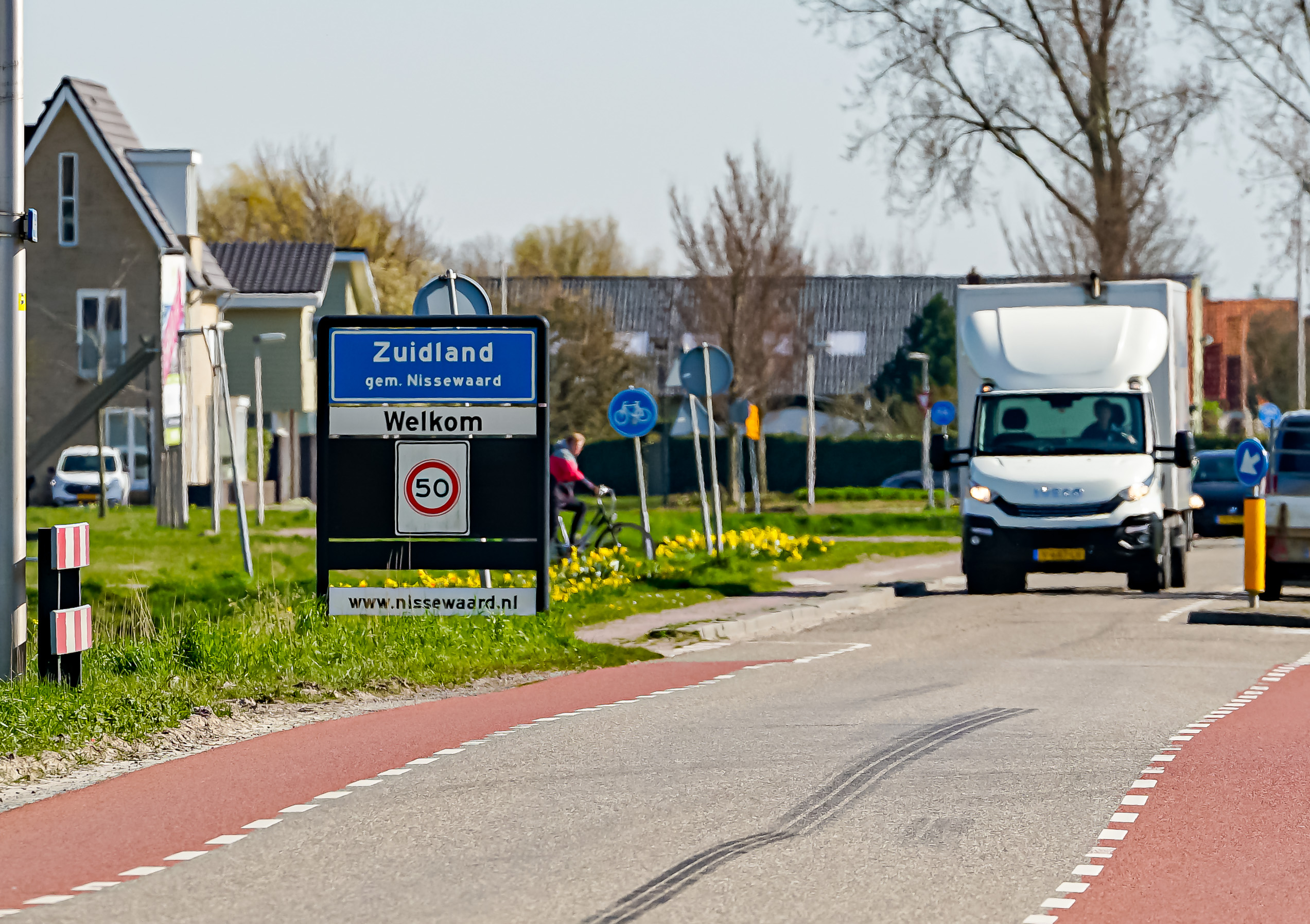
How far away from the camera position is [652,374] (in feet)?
240

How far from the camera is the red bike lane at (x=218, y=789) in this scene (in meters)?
7.23

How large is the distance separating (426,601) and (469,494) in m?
0.94

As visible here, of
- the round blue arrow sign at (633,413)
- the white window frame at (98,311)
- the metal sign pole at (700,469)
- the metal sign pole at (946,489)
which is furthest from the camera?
the white window frame at (98,311)

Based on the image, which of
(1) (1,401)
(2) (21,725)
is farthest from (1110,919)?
(1) (1,401)

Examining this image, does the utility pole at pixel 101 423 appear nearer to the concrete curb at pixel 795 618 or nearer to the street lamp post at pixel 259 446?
the street lamp post at pixel 259 446

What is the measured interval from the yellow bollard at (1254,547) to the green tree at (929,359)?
5549 centimetres

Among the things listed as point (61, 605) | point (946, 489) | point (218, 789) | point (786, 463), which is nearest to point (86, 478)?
point (946, 489)

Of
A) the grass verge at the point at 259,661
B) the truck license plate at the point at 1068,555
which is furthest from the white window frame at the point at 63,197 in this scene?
the grass verge at the point at 259,661

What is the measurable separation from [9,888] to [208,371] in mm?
51358

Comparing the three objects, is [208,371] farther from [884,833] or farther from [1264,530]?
[884,833]

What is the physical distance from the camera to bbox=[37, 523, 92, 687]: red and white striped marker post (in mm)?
10555

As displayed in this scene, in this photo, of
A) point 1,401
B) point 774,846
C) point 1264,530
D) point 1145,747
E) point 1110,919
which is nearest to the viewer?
point 1110,919

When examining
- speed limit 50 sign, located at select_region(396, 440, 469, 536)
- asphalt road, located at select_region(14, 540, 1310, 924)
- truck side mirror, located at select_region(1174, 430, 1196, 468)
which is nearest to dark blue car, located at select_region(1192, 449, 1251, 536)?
truck side mirror, located at select_region(1174, 430, 1196, 468)

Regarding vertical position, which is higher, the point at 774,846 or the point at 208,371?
the point at 208,371
